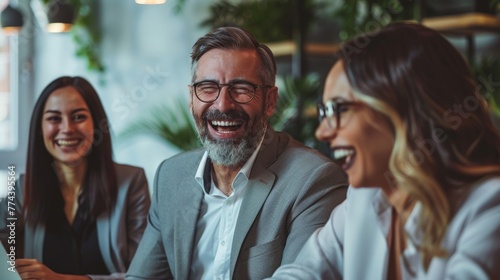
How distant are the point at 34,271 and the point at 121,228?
288 mm

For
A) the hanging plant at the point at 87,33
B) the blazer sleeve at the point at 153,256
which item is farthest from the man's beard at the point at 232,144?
the hanging plant at the point at 87,33

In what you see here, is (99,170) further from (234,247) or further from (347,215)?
(347,215)

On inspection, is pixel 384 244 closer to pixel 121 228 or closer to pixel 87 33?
pixel 121 228

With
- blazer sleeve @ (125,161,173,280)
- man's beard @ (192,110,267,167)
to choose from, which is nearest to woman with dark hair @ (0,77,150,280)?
blazer sleeve @ (125,161,173,280)

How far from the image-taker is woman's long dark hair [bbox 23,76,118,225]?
83.6 inches

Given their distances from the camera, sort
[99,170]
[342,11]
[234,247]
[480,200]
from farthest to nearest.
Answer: [342,11], [99,170], [234,247], [480,200]

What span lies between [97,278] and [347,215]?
1.01 m

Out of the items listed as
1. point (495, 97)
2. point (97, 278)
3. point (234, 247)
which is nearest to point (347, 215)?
point (234, 247)

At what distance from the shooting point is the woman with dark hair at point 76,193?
210 centimetres

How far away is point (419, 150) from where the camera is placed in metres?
1.04

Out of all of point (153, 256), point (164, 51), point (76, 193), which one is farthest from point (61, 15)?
point (153, 256)

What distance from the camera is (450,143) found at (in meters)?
1.05

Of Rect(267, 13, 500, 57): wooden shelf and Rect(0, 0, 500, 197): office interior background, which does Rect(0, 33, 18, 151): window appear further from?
Rect(267, 13, 500, 57): wooden shelf

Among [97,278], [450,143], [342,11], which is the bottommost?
[97,278]
